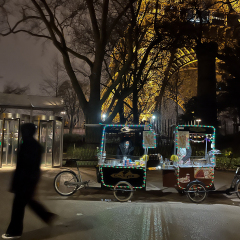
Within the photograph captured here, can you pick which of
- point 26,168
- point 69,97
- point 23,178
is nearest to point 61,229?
point 23,178

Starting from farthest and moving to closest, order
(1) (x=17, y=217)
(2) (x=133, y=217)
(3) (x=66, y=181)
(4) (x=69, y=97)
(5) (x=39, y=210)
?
(4) (x=69, y=97)
(3) (x=66, y=181)
(2) (x=133, y=217)
(5) (x=39, y=210)
(1) (x=17, y=217)

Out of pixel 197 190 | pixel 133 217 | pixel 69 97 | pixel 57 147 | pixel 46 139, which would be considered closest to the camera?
pixel 133 217

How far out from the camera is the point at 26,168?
4.76 m

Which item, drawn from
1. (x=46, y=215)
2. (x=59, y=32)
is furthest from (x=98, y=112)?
(x=46, y=215)

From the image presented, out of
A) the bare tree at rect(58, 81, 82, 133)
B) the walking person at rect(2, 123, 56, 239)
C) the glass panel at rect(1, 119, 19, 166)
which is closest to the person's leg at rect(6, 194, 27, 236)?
the walking person at rect(2, 123, 56, 239)

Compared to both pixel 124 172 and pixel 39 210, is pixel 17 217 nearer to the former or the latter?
pixel 39 210

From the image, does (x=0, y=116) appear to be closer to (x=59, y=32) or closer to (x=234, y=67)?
(x=59, y=32)

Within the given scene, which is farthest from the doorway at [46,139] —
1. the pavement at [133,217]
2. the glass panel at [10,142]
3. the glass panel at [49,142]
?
the pavement at [133,217]

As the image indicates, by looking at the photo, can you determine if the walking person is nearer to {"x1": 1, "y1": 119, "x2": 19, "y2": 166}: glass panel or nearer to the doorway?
the doorway

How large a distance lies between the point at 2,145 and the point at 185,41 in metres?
13.3

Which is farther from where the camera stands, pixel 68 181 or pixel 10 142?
pixel 10 142

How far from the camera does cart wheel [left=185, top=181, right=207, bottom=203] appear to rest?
24.9 feet

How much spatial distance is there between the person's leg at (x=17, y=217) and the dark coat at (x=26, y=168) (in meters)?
0.15

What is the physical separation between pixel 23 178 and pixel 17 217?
25.6 inches
